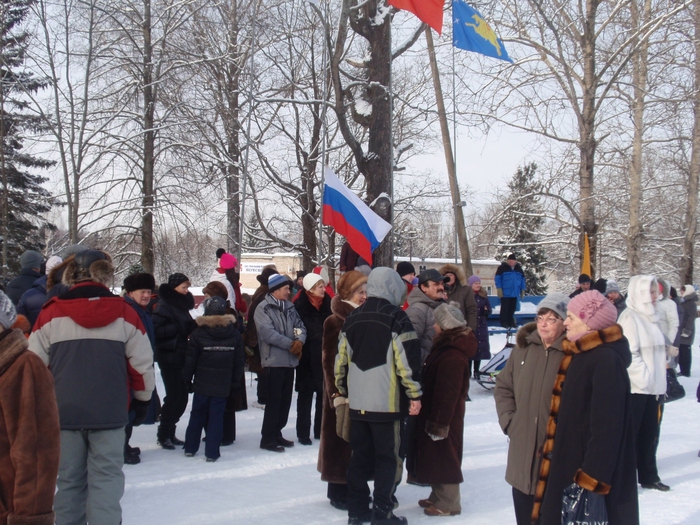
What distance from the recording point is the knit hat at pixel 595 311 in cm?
340

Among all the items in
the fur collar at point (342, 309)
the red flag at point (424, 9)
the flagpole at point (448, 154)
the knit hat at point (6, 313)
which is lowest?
the fur collar at point (342, 309)

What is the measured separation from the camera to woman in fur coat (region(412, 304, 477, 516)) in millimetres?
5105

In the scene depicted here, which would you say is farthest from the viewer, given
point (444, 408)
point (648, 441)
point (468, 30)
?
point (468, 30)

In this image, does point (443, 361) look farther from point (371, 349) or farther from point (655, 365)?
point (655, 365)

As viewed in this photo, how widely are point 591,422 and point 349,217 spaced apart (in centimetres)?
642

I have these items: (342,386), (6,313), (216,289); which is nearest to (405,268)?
(216,289)

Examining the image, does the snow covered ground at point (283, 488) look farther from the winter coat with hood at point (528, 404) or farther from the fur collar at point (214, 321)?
the winter coat with hood at point (528, 404)

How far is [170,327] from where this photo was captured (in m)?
7.09

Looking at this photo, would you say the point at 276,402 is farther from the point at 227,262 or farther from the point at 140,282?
the point at 227,262

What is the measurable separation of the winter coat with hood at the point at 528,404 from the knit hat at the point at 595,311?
0.95 ft

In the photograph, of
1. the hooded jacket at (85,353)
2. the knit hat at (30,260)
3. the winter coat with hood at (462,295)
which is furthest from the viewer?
the winter coat with hood at (462,295)

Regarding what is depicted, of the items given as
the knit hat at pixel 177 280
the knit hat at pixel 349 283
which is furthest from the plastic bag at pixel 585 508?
the knit hat at pixel 177 280

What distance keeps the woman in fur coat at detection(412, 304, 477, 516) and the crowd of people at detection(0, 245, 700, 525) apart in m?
0.01

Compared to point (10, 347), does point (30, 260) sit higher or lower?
higher
